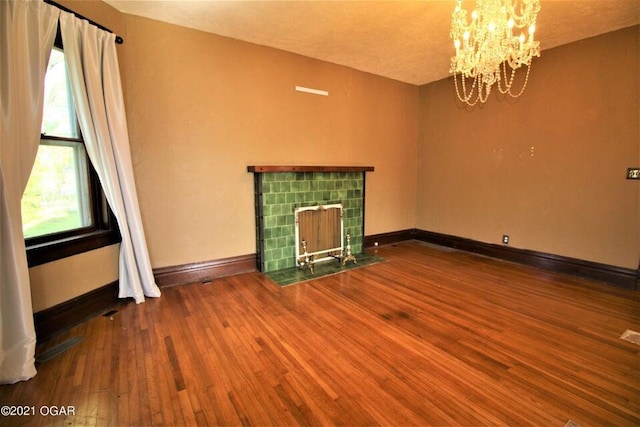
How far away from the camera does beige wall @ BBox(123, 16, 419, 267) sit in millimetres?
2977

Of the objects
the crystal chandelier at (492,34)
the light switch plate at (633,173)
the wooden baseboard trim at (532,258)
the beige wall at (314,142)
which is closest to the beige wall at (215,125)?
the beige wall at (314,142)

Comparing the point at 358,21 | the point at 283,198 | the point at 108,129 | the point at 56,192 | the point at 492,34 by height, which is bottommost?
the point at 283,198

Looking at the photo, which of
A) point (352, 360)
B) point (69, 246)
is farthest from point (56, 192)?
point (352, 360)

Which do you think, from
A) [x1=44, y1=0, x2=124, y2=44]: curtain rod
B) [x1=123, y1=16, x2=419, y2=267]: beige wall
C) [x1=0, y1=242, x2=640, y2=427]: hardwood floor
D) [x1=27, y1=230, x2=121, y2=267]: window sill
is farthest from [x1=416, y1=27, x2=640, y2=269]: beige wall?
[x1=27, y1=230, x2=121, y2=267]: window sill

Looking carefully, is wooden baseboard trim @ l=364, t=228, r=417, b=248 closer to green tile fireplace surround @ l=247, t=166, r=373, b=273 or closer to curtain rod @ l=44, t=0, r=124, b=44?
green tile fireplace surround @ l=247, t=166, r=373, b=273

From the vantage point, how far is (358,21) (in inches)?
114

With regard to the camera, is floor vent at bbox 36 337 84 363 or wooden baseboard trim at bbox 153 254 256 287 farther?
wooden baseboard trim at bbox 153 254 256 287

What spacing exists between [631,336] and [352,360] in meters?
2.14

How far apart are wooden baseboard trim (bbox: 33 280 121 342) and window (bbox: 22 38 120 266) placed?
391 mm

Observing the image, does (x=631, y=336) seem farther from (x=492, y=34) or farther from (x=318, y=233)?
(x=318, y=233)

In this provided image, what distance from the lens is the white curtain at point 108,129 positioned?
7.53ft

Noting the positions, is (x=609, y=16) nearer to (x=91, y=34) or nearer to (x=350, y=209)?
(x=350, y=209)

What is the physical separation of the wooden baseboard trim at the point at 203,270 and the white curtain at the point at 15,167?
4.31 feet

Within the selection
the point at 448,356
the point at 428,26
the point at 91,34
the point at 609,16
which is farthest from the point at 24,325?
the point at 609,16
